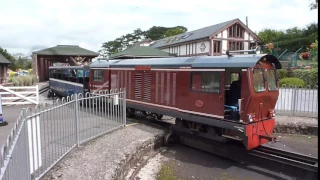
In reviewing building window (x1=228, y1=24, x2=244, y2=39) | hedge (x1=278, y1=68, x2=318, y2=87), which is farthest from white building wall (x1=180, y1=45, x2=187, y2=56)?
hedge (x1=278, y1=68, x2=318, y2=87)

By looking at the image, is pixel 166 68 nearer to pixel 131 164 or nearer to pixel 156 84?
pixel 156 84

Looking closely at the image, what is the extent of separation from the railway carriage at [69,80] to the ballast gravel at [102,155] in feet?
26.3

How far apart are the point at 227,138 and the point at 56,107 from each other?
4.68m

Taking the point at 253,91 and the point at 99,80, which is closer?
the point at 253,91

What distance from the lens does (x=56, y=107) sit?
563 centimetres

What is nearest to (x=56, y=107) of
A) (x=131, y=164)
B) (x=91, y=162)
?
(x=91, y=162)

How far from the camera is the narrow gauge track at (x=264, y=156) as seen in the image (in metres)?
6.47

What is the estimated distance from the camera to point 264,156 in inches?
283

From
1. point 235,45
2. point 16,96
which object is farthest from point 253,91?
point 235,45

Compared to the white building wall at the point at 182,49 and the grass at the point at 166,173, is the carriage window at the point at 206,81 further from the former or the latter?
the white building wall at the point at 182,49

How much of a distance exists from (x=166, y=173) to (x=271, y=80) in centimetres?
398

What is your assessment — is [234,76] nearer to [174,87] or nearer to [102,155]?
[174,87]

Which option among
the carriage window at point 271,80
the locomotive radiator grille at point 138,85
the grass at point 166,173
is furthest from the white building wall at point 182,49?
the grass at point 166,173

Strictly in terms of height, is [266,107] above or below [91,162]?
above
